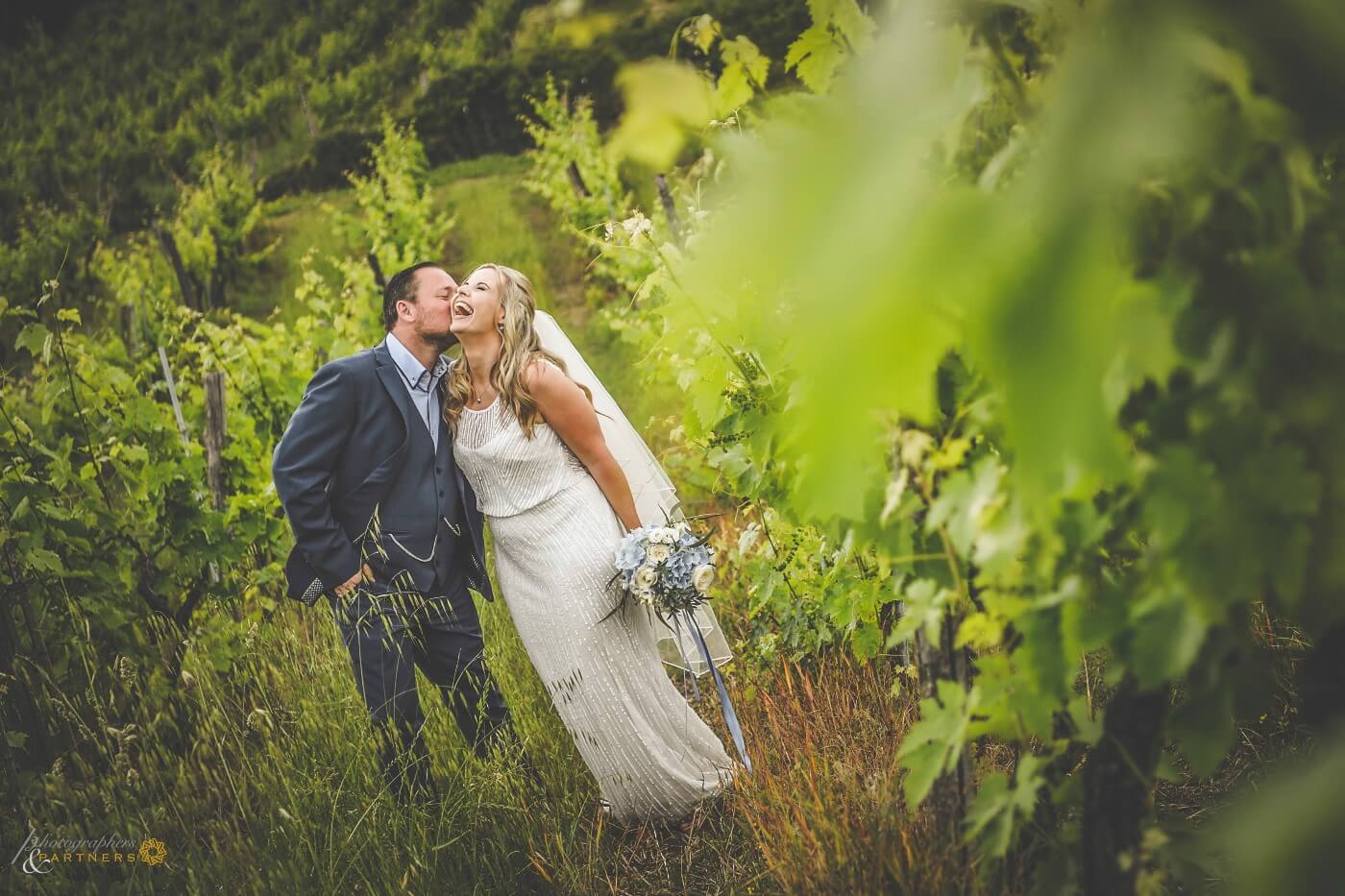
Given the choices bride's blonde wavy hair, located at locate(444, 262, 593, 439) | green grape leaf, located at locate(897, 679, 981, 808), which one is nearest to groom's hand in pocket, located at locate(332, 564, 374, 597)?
bride's blonde wavy hair, located at locate(444, 262, 593, 439)

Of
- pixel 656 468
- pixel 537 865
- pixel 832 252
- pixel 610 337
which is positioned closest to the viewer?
pixel 832 252

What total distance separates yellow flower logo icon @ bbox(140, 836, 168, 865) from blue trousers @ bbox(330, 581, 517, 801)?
2.28 ft

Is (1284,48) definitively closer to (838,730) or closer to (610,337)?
(838,730)

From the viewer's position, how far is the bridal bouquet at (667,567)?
8.19 feet

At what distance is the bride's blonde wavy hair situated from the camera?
278cm

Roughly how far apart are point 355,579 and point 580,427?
0.99 metres

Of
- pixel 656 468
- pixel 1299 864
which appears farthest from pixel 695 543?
pixel 1299 864

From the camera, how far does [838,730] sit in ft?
8.77

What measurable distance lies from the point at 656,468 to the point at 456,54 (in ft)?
76.2

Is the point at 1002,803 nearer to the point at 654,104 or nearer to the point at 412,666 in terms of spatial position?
the point at 654,104

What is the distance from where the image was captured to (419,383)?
10.2 ft

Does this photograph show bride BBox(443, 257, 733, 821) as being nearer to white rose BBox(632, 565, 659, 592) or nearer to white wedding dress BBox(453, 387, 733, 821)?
white wedding dress BBox(453, 387, 733, 821)

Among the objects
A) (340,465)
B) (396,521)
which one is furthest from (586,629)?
(340,465)

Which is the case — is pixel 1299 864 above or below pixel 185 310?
above
